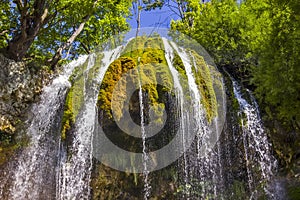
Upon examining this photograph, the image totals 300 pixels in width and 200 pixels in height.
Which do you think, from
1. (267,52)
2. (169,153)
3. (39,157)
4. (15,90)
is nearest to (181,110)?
(169,153)

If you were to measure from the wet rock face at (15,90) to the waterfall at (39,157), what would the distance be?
374 mm

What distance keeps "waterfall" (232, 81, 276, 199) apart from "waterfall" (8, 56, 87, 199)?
15.4 ft

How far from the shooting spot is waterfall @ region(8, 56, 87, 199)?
8.24 meters

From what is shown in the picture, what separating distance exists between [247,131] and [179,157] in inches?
71.1

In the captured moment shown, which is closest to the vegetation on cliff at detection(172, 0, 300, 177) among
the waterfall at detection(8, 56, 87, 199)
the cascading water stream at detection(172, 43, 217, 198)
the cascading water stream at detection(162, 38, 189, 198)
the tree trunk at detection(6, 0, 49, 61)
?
the cascading water stream at detection(172, 43, 217, 198)

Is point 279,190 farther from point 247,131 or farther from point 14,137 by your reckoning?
point 14,137

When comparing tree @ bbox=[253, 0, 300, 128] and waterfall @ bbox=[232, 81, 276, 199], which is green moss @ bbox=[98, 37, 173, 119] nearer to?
waterfall @ bbox=[232, 81, 276, 199]

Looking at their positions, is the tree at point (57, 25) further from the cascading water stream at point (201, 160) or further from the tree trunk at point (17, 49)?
the cascading water stream at point (201, 160)

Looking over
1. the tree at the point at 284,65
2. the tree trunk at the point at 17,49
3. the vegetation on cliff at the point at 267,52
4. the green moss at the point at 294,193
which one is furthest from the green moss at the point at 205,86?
the tree trunk at the point at 17,49

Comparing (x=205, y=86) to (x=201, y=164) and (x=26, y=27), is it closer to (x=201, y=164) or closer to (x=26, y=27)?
(x=201, y=164)

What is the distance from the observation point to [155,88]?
8141 millimetres

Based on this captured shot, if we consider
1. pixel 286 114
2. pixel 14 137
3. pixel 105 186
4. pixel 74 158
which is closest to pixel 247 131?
pixel 286 114

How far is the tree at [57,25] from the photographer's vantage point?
9.84 m

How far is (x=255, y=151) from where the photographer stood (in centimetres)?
810
